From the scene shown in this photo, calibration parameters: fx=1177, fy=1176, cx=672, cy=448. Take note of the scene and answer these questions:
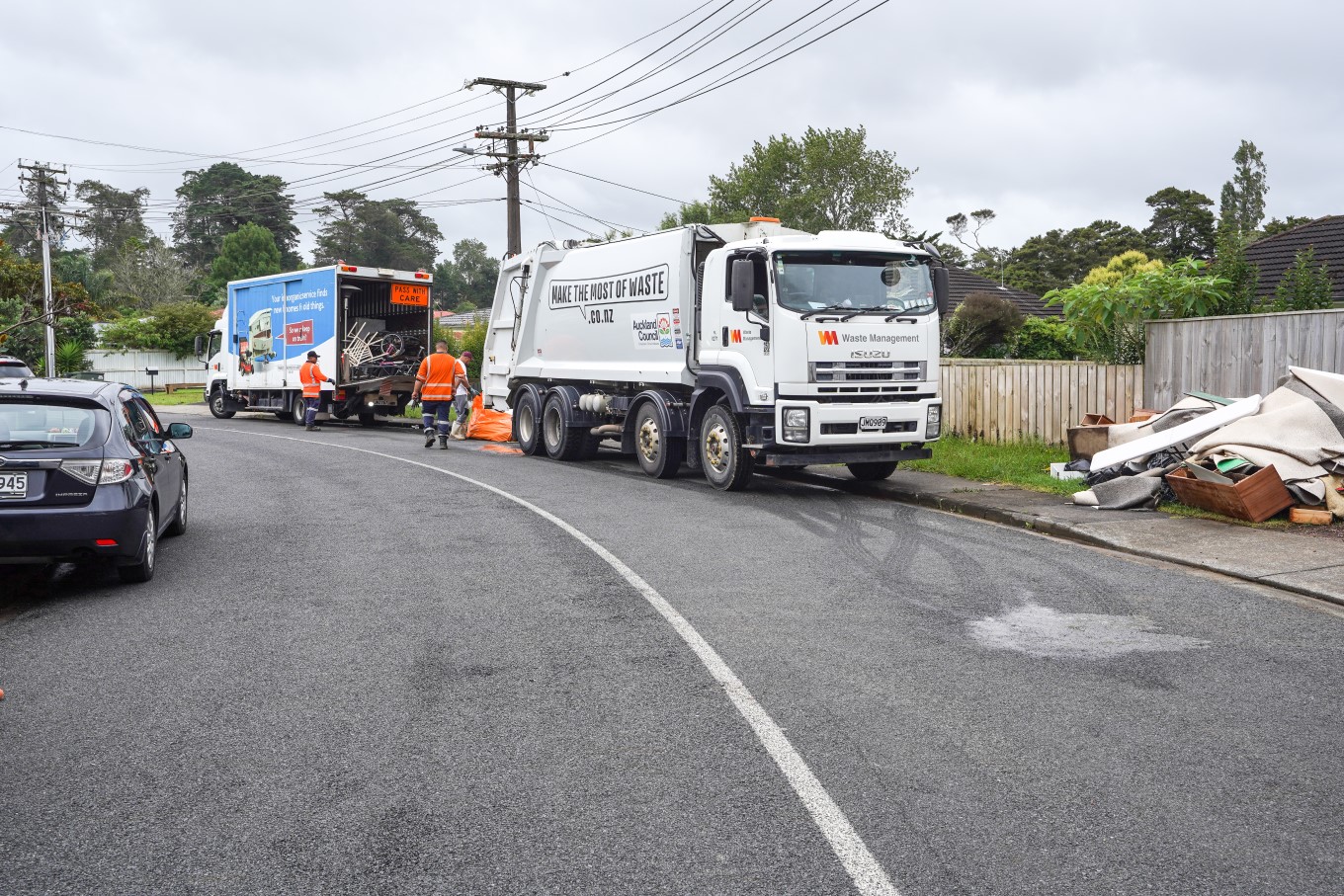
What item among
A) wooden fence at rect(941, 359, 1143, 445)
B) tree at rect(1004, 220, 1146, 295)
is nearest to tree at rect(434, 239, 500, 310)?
tree at rect(1004, 220, 1146, 295)

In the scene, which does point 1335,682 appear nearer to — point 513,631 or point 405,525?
point 513,631

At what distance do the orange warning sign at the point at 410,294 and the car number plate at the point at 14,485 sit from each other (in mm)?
18631

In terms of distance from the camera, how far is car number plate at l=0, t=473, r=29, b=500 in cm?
759

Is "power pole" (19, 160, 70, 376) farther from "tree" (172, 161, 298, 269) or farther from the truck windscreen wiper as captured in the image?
"tree" (172, 161, 298, 269)

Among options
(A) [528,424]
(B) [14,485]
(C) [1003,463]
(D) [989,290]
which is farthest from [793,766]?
(D) [989,290]

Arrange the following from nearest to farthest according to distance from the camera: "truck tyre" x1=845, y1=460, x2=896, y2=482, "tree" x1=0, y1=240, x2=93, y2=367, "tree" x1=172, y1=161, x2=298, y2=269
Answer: "truck tyre" x1=845, y1=460, x2=896, y2=482 < "tree" x1=0, y1=240, x2=93, y2=367 < "tree" x1=172, y1=161, x2=298, y2=269

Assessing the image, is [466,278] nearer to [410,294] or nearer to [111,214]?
[111,214]

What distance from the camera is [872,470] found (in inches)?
573

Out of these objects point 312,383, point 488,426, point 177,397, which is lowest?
point 488,426

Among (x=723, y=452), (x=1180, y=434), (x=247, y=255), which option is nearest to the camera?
(x=1180, y=434)

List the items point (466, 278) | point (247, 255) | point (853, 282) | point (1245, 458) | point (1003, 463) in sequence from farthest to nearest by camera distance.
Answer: point (466, 278)
point (247, 255)
point (1003, 463)
point (853, 282)
point (1245, 458)

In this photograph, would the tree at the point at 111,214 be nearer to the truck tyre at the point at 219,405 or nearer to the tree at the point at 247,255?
the tree at the point at 247,255

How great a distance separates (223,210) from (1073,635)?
327 ft

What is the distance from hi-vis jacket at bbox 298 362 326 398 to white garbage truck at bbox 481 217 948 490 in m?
11.2
